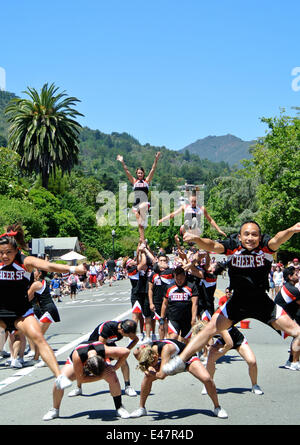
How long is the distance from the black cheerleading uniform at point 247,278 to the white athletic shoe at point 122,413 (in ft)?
5.56

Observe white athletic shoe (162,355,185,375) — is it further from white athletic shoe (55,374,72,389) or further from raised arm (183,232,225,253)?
raised arm (183,232,225,253)

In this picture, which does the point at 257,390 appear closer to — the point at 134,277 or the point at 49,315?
the point at 49,315

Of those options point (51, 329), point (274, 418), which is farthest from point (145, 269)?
point (274, 418)

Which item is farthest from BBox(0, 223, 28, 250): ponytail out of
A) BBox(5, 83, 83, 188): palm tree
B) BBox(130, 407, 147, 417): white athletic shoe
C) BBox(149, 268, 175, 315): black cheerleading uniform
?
BBox(5, 83, 83, 188): palm tree

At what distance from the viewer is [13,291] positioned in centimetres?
757

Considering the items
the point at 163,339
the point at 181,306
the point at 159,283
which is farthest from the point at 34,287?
the point at 163,339

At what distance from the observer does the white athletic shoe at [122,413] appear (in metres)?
6.82

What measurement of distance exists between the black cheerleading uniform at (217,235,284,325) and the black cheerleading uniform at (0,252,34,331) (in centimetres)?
261

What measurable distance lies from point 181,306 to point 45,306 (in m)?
2.84

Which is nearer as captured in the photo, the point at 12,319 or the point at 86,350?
the point at 86,350

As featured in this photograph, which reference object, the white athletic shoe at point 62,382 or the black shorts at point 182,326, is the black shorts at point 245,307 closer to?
the white athletic shoe at point 62,382

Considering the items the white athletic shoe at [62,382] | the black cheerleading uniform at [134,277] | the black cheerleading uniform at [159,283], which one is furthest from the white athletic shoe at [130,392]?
the black cheerleading uniform at [134,277]

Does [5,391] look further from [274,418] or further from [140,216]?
[140,216]
